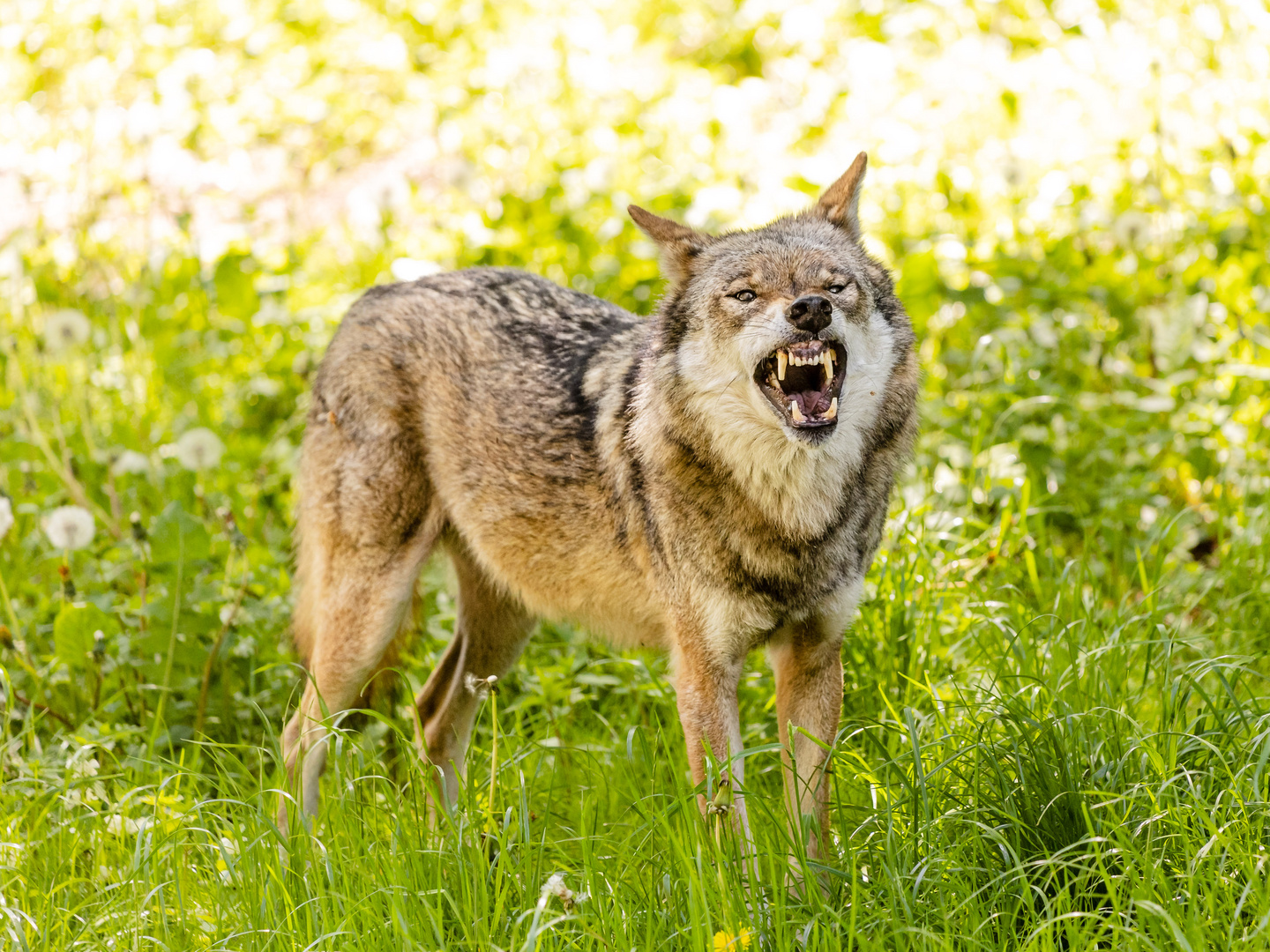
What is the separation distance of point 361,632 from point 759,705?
1406 millimetres

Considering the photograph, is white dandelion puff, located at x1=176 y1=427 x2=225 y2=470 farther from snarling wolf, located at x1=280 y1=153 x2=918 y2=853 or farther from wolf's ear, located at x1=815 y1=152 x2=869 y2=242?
wolf's ear, located at x1=815 y1=152 x2=869 y2=242

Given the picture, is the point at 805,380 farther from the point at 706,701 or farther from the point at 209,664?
the point at 209,664

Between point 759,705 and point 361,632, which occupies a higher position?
point 361,632

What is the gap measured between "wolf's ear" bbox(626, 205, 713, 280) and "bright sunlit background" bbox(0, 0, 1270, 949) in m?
1.30

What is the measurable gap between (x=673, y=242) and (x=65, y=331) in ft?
10.5

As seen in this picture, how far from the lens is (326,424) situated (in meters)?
4.27

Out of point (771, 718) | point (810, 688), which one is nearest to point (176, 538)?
point (771, 718)

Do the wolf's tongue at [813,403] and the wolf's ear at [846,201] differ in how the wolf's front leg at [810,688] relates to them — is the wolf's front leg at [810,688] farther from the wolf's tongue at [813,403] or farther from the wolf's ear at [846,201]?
the wolf's ear at [846,201]

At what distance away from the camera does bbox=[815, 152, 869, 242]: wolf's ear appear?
12.2 feet

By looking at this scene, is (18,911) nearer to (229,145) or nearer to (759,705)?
(759,705)

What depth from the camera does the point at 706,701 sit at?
3.32m

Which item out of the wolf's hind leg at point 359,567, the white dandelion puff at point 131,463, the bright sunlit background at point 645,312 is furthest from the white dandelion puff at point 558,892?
the white dandelion puff at point 131,463

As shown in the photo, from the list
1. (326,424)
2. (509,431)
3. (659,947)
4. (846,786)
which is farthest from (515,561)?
(659,947)

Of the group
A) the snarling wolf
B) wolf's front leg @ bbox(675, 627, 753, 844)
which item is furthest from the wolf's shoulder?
wolf's front leg @ bbox(675, 627, 753, 844)
